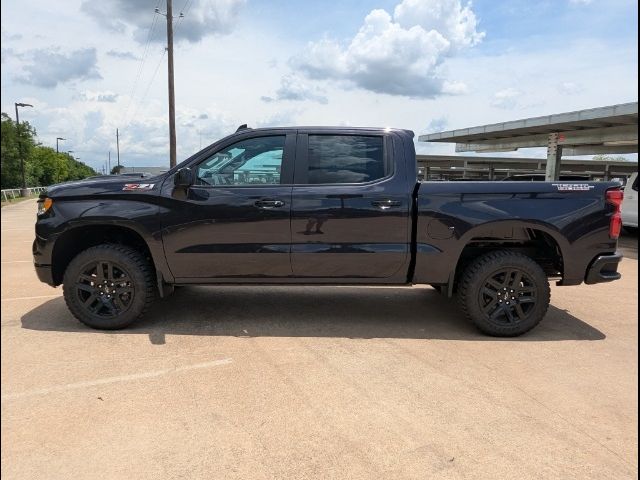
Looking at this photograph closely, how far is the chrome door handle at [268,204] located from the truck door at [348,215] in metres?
0.13

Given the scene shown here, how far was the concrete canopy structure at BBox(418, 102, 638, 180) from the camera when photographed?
690 inches

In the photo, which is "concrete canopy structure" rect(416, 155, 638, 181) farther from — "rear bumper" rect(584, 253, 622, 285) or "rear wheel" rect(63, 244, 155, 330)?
"rear wheel" rect(63, 244, 155, 330)

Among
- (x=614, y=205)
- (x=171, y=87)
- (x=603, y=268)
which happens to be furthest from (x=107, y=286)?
(x=171, y=87)

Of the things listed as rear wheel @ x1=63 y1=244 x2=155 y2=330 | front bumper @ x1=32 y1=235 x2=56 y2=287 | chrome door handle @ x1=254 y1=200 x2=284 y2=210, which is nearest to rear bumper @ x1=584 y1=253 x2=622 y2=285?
chrome door handle @ x1=254 y1=200 x2=284 y2=210

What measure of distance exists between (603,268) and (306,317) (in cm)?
279

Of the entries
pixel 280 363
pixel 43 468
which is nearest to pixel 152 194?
pixel 280 363

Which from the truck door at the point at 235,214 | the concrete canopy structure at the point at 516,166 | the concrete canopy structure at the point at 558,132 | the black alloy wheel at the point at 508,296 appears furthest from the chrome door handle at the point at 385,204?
the concrete canopy structure at the point at 516,166

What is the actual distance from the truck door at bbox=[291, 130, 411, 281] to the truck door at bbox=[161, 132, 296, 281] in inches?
4.7

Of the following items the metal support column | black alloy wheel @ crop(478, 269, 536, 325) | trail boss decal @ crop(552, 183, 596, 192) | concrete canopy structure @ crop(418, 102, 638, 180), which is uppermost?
concrete canopy structure @ crop(418, 102, 638, 180)

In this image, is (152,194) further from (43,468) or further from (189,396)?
(43,468)

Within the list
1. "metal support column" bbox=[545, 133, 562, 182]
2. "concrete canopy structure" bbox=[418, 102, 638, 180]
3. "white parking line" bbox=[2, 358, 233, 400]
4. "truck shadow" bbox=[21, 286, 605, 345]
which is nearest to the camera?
"white parking line" bbox=[2, 358, 233, 400]

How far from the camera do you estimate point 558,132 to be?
904 inches

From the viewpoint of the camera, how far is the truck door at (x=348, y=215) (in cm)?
425

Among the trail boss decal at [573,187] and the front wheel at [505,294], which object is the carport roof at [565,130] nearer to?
the trail boss decal at [573,187]
